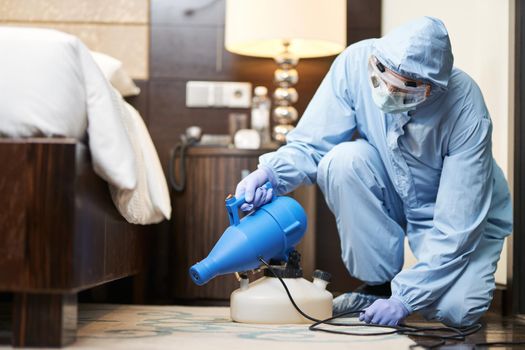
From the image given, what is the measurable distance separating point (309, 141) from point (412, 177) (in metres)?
0.26

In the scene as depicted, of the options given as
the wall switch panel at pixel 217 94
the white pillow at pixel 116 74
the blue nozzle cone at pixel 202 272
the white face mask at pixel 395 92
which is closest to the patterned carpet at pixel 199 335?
the blue nozzle cone at pixel 202 272

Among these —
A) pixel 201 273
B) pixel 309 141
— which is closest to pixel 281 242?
pixel 201 273

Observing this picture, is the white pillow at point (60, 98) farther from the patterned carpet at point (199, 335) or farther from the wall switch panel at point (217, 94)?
the wall switch panel at point (217, 94)

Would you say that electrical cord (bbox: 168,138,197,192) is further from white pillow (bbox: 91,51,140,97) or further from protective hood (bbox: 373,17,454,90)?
protective hood (bbox: 373,17,454,90)

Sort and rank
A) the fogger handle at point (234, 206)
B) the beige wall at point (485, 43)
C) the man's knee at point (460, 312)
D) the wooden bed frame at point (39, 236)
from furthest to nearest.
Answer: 1. the beige wall at point (485, 43)
2. the man's knee at point (460, 312)
3. the fogger handle at point (234, 206)
4. the wooden bed frame at point (39, 236)

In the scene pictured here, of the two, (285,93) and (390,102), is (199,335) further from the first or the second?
(285,93)

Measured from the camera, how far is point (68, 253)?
1.39 m

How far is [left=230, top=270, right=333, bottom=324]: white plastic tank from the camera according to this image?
1.79 metres

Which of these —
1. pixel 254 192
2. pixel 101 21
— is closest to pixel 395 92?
pixel 254 192

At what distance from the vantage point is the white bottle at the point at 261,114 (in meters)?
2.93

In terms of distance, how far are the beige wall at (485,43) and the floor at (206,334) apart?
27.8 inches

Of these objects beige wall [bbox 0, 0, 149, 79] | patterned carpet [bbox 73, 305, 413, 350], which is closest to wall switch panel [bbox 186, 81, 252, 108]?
beige wall [bbox 0, 0, 149, 79]

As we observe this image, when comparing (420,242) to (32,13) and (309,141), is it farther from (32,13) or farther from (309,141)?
(32,13)

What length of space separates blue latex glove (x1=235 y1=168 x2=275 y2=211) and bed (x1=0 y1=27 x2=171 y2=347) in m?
0.30
